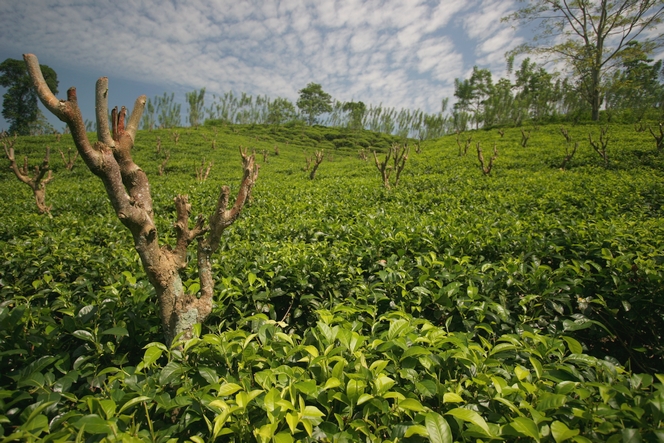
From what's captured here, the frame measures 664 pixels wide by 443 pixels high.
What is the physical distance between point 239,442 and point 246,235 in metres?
3.75

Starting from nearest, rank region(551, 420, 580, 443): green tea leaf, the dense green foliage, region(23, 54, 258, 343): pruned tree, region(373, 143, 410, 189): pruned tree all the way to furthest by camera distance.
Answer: region(551, 420, 580, 443): green tea leaf → the dense green foliage → region(23, 54, 258, 343): pruned tree → region(373, 143, 410, 189): pruned tree

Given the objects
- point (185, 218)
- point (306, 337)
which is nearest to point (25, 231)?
point (185, 218)

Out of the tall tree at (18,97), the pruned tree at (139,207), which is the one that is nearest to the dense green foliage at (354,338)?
the pruned tree at (139,207)

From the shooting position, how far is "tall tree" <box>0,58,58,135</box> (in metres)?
41.2

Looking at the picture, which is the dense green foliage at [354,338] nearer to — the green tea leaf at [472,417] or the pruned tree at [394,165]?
the green tea leaf at [472,417]

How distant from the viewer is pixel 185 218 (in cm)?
219

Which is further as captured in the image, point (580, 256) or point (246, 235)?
point (246, 235)

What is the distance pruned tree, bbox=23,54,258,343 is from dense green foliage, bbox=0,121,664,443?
0.54 feet

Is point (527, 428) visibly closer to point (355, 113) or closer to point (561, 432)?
point (561, 432)

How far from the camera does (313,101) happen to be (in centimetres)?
7125

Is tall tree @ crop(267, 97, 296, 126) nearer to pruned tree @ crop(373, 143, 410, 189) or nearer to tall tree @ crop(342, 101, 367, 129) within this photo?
tall tree @ crop(342, 101, 367, 129)

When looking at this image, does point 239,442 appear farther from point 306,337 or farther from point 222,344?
point 306,337

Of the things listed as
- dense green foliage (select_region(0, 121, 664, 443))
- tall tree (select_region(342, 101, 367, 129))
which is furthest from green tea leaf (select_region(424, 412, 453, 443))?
tall tree (select_region(342, 101, 367, 129))

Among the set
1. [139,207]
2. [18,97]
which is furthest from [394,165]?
[18,97]
